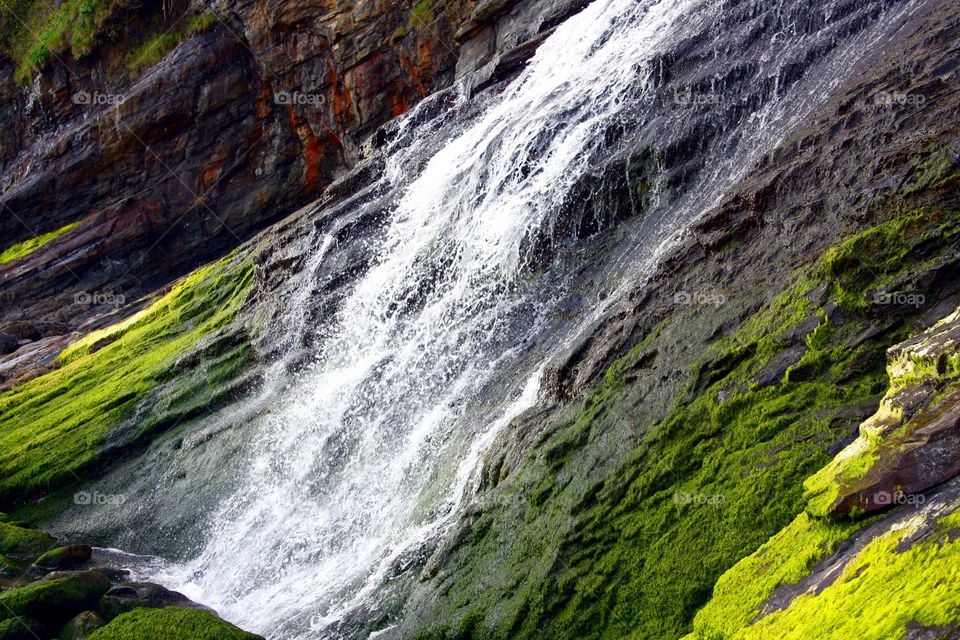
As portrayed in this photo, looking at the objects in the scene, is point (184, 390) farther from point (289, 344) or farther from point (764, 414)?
point (764, 414)

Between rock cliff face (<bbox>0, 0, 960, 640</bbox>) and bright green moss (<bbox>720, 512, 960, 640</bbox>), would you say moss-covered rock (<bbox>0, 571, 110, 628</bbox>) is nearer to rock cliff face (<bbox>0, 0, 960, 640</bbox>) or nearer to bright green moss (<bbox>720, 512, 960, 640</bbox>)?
rock cliff face (<bbox>0, 0, 960, 640</bbox>)

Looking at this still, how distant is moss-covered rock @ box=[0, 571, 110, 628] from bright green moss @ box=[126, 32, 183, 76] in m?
29.2

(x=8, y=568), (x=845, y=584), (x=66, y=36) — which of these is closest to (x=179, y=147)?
(x=66, y=36)

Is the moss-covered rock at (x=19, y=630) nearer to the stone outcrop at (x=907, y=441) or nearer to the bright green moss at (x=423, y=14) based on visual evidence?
the stone outcrop at (x=907, y=441)

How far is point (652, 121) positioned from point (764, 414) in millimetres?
8069

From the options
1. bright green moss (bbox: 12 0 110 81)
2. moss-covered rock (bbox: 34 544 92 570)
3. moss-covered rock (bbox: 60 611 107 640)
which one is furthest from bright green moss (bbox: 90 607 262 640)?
bright green moss (bbox: 12 0 110 81)

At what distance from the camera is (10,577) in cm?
1273

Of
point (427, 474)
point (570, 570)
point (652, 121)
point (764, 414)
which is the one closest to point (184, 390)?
point (427, 474)

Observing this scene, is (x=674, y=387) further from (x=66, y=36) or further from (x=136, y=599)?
(x=66, y=36)

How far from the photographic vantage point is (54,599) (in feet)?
36.5

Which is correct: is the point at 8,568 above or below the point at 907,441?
above

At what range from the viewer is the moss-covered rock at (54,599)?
10773 millimetres

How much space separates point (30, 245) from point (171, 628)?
31061 millimetres

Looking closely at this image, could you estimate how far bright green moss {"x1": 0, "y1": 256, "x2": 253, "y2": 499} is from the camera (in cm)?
1964
